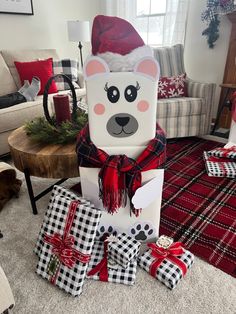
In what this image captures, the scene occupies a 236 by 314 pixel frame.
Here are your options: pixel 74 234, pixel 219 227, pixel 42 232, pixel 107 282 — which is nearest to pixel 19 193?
pixel 42 232

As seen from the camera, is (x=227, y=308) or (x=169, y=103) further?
(x=169, y=103)

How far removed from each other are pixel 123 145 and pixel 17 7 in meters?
2.72

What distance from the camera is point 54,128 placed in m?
1.43

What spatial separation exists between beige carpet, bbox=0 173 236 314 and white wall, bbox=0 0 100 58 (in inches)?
104

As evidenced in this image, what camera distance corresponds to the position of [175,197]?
5.46 ft

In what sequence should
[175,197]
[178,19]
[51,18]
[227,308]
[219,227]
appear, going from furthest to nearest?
[51,18] < [178,19] < [175,197] < [219,227] < [227,308]

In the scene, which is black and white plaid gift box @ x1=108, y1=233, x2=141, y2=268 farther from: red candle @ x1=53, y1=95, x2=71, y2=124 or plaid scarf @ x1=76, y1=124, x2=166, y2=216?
red candle @ x1=53, y1=95, x2=71, y2=124

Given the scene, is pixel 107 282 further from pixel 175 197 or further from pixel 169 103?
pixel 169 103

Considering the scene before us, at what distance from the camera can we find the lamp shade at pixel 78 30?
291 cm

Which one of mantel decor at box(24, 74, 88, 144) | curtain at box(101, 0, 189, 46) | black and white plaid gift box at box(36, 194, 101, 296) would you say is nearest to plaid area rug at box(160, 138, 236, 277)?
black and white plaid gift box at box(36, 194, 101, 296)

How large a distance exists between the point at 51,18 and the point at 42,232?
9.89ft

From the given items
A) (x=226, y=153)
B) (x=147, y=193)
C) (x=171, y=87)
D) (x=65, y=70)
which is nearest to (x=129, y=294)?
(x=147, y=193)

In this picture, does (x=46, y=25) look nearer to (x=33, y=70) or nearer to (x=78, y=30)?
(x=78, y=30)

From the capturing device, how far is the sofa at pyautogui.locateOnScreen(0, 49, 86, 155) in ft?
6.98
